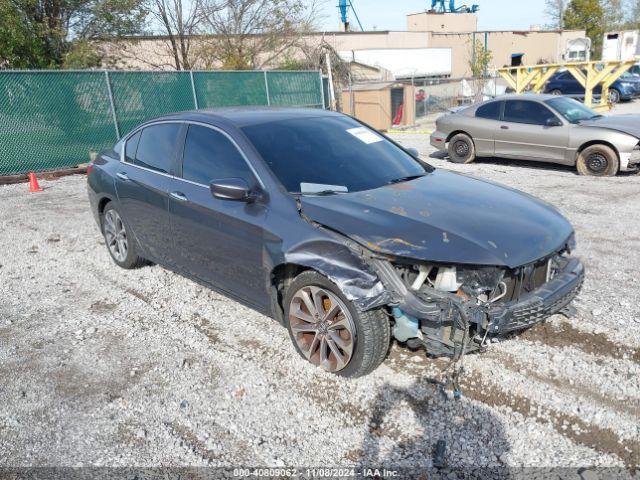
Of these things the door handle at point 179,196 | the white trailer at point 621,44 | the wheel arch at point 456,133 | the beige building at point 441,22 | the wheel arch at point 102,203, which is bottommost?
the wheel arch at point 456,133

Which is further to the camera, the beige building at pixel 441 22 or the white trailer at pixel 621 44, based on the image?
the beige building at pixel 441 22

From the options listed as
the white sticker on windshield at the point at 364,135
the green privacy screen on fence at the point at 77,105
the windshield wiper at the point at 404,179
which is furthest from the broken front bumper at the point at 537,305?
the green privacy screen on fence at the point at 77,105

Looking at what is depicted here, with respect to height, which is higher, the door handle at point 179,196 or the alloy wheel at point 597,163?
the door handle at point 179,196

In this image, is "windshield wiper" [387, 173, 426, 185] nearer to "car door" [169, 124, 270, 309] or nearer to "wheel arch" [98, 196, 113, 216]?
"car door" [169, 124, 270, 309]

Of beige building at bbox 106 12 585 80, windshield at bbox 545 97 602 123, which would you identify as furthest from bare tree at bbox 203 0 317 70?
windshield at bbox 545 97 602 123

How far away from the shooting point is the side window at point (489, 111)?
10844 mm

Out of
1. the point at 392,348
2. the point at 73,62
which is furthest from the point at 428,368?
the point at 73,62

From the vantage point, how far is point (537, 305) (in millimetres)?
3150

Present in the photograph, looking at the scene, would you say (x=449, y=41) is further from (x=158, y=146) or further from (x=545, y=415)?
(x=545, y=415)

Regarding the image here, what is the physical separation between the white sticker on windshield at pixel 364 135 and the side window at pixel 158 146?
1.52 m

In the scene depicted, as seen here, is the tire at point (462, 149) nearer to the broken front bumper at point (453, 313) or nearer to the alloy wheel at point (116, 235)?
the alloy wheel at point (116, 235)

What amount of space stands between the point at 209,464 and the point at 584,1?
6312 cm

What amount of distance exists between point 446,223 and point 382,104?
15951 millimetres

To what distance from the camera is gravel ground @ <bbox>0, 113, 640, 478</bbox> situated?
2.84 m
